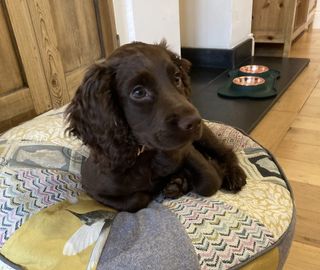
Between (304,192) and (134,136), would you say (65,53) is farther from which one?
(304,192)

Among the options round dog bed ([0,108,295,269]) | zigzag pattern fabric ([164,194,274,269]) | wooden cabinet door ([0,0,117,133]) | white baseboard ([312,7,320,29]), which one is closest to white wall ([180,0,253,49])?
wooden cabinet door ([0,0,117,133])

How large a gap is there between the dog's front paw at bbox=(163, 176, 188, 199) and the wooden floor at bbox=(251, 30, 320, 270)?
439 mm

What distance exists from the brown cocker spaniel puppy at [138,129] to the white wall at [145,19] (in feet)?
3.88

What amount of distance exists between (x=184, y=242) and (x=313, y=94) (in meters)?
1.90

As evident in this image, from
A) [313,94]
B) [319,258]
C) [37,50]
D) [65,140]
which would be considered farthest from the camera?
[313,94]

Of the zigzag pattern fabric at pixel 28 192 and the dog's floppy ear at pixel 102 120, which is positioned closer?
the dog's floppy ear at pixel 102 120

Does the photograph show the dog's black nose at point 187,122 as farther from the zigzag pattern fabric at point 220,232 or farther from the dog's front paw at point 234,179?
the dog's front paw at point 234,179

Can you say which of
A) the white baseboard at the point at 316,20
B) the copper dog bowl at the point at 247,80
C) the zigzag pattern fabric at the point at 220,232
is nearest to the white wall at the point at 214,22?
the copper dog bowl at the point at 247,80

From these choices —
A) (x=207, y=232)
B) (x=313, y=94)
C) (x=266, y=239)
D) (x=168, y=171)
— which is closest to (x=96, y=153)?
(x=168, y=171)

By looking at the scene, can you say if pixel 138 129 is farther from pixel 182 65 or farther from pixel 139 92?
pixel 182 65

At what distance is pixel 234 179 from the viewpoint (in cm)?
109

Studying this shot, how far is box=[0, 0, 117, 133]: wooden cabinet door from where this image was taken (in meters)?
1.63

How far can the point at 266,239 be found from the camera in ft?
2.90

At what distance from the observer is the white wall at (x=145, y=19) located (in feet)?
6.83
